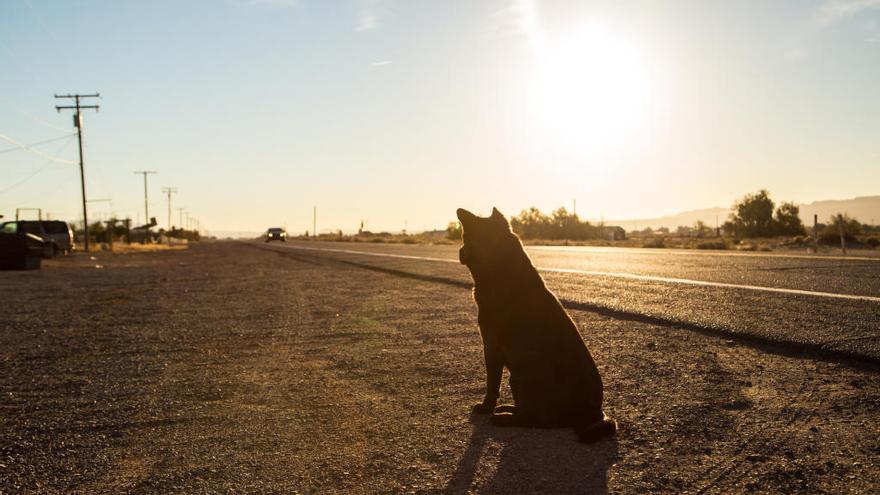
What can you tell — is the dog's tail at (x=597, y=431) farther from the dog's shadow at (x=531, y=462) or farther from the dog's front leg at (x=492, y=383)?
the dog's front leg at (x=492, y=383)

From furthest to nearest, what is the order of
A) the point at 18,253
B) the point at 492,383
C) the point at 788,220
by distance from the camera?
the point at 788,220 → the point at 18,253 → the point at 492,383

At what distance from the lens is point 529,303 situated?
320cm

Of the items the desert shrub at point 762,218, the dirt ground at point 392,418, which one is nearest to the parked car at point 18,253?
the dirt ground at point 392,418

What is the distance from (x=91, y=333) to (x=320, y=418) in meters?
4.62

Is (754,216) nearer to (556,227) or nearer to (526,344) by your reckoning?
(556,227)

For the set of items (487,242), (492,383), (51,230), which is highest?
(51,230)

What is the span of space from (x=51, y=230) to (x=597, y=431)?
36.5m

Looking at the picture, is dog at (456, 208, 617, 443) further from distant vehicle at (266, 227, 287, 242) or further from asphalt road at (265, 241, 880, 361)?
distant vehicle at (266, 227, 287, 242)

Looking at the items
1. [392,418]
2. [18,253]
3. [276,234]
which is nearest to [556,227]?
[276,234]

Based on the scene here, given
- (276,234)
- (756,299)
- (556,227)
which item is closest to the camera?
(756,299)

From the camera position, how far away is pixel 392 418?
3318 millimetres

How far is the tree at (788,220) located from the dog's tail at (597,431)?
6528cm

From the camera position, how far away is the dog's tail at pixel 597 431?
2.88m

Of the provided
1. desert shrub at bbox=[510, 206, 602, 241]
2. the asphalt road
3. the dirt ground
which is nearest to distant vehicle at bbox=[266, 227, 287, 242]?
desert shrub at bbox=[510, 206, 602, 241]
